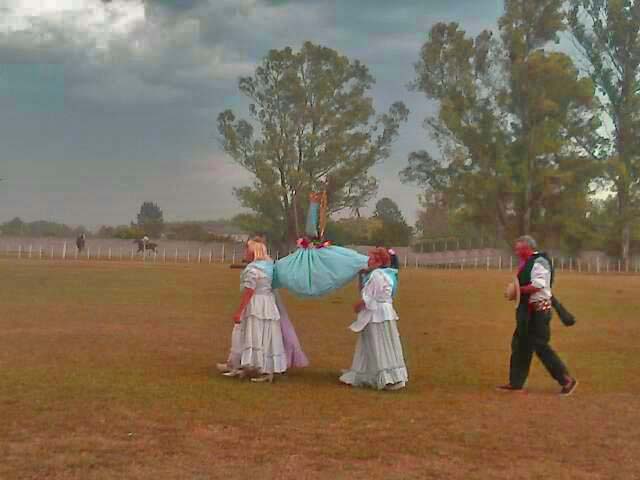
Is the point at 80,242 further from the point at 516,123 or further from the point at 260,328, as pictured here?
the point at 260,328

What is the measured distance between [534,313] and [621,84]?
5425 cm

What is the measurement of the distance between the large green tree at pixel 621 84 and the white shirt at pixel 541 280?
51.4 metres

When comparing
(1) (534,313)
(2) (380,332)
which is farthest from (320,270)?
(1) (534,313)

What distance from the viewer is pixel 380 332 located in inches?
387

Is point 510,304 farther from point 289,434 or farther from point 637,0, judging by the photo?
point 637,0

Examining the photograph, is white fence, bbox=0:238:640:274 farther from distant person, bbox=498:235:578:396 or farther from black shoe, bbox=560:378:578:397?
black shoe, bbox=560:378:578:397

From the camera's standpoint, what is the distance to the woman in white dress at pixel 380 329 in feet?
32.1

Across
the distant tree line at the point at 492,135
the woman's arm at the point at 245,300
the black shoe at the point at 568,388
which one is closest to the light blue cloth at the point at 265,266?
the woman's arm at the point at 245,300

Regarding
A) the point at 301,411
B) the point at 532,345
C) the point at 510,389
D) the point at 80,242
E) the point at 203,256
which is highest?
the point at 80,242

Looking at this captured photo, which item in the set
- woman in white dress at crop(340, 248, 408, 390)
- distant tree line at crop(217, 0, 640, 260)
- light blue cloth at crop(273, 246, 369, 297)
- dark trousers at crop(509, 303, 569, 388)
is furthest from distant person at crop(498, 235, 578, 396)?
distant tree line at crop(217, 0, 640, 260)

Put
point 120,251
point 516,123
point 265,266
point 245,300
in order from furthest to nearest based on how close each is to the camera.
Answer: point 120,251, point 516,123, point 265,266, point 245,300

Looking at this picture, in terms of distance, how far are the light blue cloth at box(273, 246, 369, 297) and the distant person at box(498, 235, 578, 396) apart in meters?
1.75

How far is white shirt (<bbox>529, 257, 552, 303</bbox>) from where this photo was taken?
969 cm

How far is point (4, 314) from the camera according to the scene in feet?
57.4
